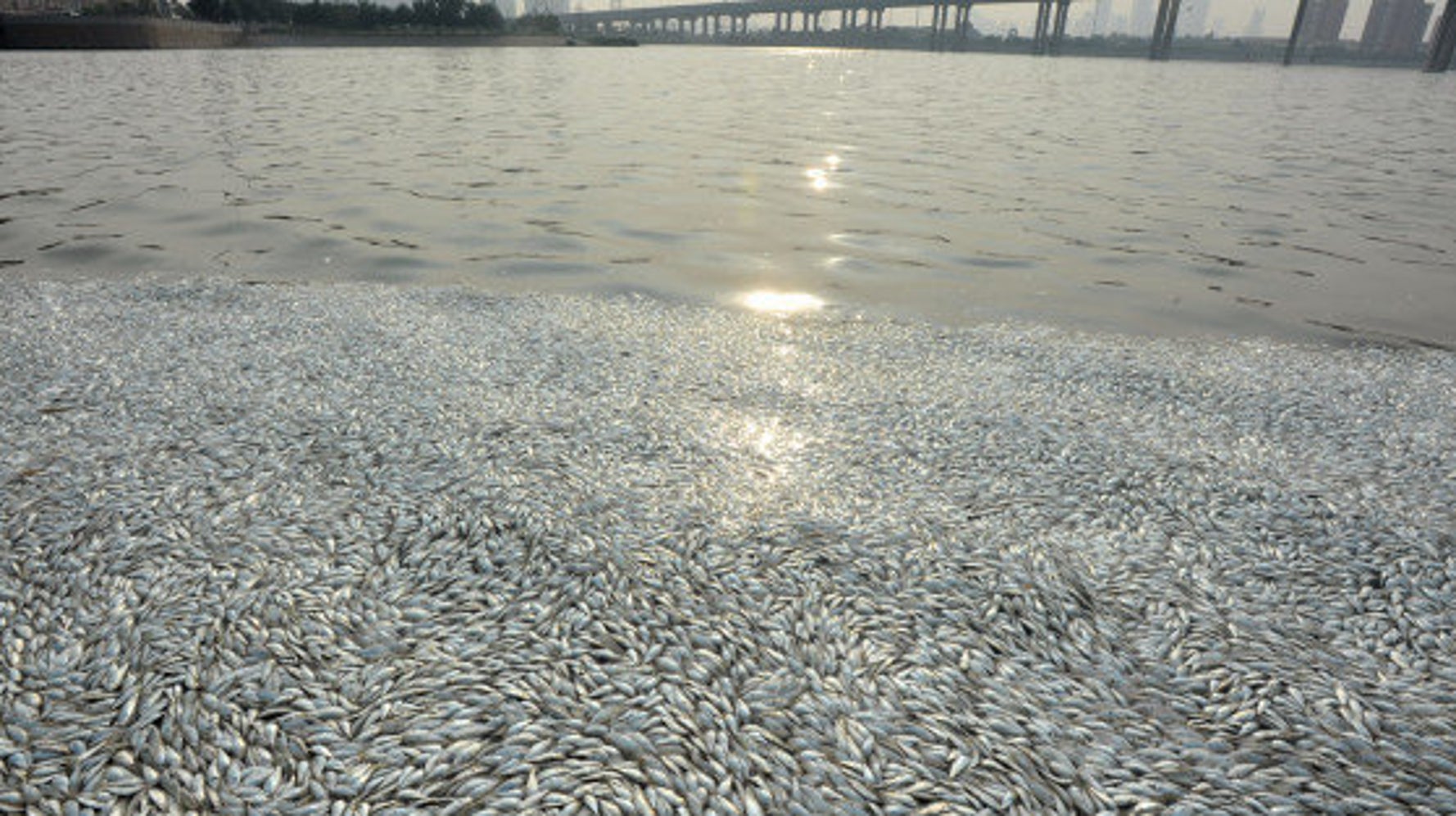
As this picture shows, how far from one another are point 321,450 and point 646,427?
5.73 feet

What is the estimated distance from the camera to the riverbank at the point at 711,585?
2383mm

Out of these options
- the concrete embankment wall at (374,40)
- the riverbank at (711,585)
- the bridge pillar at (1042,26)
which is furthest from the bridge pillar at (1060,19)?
the riverbank at (711,585)

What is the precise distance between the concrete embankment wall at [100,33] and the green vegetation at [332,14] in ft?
58.3

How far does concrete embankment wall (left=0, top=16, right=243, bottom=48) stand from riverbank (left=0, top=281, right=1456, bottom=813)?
235 feet

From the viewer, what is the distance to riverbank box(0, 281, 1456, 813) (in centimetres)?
238

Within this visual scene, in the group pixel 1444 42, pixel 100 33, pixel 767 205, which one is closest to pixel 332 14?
pixel 100 33

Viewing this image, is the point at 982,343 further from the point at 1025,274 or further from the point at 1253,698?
the point at 1253,698

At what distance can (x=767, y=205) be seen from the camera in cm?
1164

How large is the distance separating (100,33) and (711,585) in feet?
259

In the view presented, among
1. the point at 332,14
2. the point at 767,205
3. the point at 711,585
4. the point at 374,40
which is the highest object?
the point at 332,14

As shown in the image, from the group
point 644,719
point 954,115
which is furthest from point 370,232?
point 954,115

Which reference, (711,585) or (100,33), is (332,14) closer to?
(100,33)

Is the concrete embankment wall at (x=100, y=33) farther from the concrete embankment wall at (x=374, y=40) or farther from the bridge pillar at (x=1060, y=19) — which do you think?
the bridge pillar at (x=1060, y=19)

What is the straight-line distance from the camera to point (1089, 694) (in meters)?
2.70
